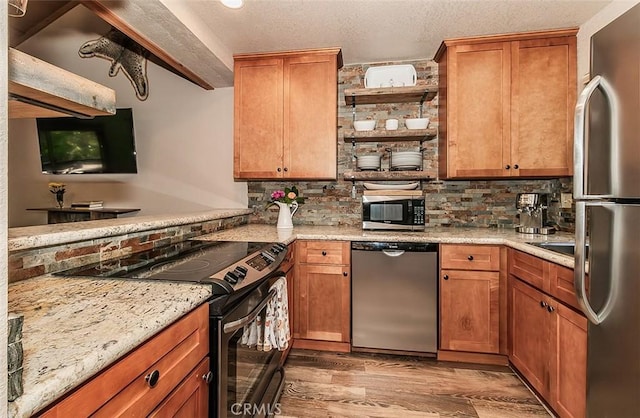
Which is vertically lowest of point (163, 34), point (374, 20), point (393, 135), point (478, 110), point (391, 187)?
point (391, 187)

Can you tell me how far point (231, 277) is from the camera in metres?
1.12

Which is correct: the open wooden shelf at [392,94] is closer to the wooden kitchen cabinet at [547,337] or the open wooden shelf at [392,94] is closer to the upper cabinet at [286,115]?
the upper cabinet at [286,115]

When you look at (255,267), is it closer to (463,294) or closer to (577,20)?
(463,294)

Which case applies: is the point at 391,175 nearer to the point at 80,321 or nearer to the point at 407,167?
the point at 407,167

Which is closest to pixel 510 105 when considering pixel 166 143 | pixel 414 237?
pixel 414 237

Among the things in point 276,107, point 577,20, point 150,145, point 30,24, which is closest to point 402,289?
point 276,107

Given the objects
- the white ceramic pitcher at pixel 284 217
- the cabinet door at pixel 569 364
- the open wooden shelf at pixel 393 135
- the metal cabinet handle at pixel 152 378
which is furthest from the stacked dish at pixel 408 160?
the metal cabinet handle at pixel 152 378

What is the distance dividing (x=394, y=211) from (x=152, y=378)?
2.07m

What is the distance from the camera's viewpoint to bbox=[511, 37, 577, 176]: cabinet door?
7.70 feet

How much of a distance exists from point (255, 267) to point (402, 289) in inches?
51.2

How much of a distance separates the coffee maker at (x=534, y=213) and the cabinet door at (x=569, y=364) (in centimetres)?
93

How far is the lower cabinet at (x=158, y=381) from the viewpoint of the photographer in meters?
0.59

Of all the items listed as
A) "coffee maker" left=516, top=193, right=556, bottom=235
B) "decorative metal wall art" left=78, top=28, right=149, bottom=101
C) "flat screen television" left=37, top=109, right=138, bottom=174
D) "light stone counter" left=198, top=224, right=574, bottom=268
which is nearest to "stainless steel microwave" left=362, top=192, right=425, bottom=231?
"light stone counter" left=198, top=224, right=574, bottom=268

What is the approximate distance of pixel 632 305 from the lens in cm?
101
